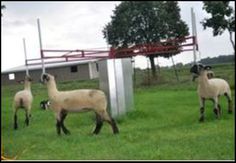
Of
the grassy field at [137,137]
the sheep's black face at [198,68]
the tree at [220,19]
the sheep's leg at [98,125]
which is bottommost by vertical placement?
the grassy field at [137,137]

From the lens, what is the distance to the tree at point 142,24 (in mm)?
29797

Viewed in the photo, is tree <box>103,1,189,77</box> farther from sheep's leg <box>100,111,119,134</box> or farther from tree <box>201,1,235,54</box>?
sheep's leg <box>100,111,119,134</box>

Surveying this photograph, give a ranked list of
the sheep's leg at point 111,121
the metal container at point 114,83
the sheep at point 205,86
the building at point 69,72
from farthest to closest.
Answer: the building at point 69,72 < the metal container at point 114,83 < the sheep at point 205,86 < the sheep's leg at point 111,121

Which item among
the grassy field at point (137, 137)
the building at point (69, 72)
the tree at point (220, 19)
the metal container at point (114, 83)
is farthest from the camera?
the building at point (69, 72)

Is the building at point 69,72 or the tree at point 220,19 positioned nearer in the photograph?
the tree at point 220,19

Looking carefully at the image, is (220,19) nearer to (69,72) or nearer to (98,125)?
(69,72)

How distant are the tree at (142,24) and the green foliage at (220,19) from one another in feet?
6.34

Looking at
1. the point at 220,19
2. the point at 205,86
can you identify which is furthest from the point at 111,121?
the point at 220,19

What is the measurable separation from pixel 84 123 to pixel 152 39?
15.8 meters

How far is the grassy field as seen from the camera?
26.6 feet

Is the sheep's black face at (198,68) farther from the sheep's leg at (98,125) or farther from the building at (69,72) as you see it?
the building at (69,72)

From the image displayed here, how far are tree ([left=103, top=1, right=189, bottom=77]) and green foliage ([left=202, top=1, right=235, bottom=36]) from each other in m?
1.93

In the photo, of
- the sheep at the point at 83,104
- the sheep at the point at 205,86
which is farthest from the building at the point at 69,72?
the sheep at the point at 83,104

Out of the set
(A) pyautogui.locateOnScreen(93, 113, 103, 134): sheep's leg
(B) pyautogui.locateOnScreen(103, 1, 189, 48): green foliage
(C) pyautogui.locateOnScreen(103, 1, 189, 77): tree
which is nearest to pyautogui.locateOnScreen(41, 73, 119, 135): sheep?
(A) pyautogui.locateOnScreen(93, 113, 103, 134): sheep's leg
